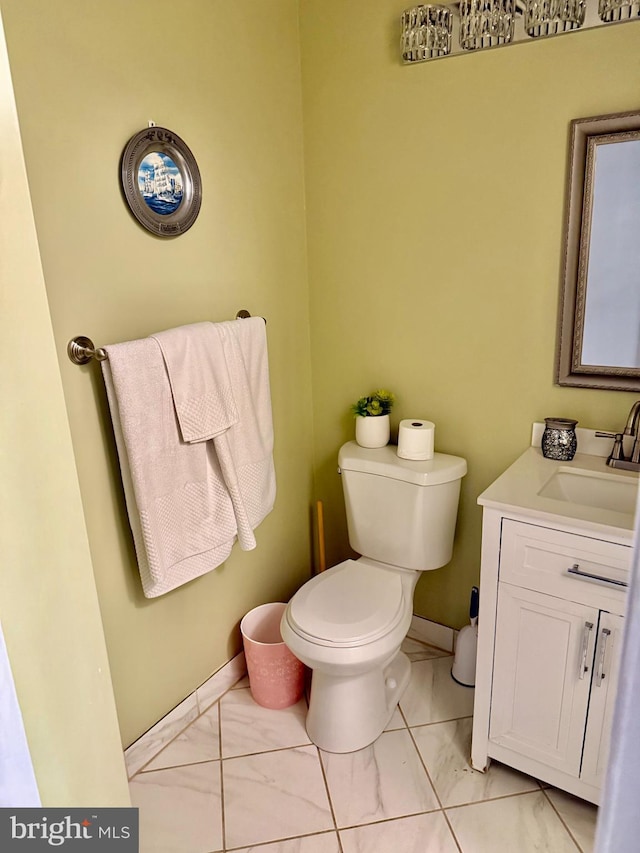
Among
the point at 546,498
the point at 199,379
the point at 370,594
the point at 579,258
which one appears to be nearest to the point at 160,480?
the point at 199,379

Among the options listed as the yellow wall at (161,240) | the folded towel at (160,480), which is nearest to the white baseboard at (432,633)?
the yellow wall at (161,240)

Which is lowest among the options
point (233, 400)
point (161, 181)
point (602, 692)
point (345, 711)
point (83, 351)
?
point (345, 711)

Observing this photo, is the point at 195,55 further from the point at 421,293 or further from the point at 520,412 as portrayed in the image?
the point at 520,412

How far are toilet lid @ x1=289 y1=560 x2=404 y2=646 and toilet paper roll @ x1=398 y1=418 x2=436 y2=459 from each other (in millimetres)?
409

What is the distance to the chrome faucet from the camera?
159cm

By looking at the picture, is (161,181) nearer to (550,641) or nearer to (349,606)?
(349,606)

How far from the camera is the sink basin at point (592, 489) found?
1579 mm

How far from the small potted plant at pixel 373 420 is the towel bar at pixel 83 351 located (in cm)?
96

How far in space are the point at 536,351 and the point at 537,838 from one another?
52.8 inches

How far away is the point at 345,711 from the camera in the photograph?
179cm

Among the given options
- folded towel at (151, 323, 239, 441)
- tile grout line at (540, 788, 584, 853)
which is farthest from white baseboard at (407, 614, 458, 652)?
folded towel at (151, 323, 239, 441)

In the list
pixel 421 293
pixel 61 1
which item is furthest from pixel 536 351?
pixel 61 1

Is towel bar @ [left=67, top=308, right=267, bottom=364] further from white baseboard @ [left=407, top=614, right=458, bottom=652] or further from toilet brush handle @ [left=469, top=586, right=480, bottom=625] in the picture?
white baseboard @ [left=407, top=614, right=458, bottom=652]

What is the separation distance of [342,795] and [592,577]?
95 centimetres
